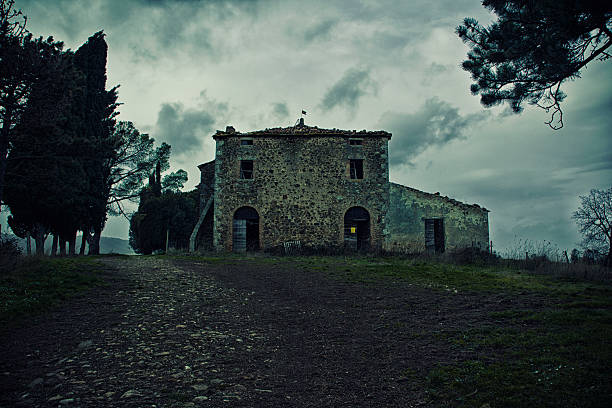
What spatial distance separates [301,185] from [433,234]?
26.3ft

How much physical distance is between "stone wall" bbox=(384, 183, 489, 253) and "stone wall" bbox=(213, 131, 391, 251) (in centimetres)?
94

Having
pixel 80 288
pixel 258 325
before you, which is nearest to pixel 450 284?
pixel 258 325

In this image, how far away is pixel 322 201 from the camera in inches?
818

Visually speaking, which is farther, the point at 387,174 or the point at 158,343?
the point at 387,174

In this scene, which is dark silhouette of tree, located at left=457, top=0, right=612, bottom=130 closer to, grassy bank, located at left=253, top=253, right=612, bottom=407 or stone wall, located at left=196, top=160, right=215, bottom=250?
grassy bank, located at left=253, top=253, right=612, bottom=407

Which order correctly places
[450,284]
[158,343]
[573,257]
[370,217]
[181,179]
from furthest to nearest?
[181,179], [370,217], [573,257], [450,284], [158,343]

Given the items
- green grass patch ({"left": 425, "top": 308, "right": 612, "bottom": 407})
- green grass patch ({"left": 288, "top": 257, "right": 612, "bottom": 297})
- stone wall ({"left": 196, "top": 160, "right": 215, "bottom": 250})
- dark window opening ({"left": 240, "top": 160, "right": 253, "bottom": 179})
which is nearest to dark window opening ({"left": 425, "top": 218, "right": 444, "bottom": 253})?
green grass patch ({"left": 288, "top": 257, "right": 612, "bottom": 297})

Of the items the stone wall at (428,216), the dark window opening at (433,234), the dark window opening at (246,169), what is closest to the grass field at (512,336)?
the stone wall at (428,216)

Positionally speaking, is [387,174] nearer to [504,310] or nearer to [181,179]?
[504,310]

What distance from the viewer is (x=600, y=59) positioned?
253 inches

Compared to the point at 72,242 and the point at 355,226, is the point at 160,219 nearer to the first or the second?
the point at 72,242

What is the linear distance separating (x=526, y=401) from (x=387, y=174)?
18.1 m

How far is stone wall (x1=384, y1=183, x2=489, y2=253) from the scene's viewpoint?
69.7 ft

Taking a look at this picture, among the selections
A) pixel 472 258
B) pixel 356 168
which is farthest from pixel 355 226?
pixel 472 258
